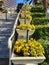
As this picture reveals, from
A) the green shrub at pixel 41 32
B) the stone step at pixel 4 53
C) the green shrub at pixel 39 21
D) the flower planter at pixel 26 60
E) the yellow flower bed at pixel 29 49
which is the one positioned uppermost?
the yellow flower bed at pixel 29 49

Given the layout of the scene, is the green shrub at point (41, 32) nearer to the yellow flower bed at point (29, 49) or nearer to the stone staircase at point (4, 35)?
the stone staircase at point (4, 35)

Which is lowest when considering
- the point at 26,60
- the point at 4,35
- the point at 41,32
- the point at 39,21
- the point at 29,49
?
the point at 39,21

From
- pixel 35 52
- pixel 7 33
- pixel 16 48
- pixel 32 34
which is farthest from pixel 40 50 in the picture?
pixel 7 33

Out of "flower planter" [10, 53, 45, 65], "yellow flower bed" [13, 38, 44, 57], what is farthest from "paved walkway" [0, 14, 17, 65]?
A: "flower planter" [10, 53, 45, 65]

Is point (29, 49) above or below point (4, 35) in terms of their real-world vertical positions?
above

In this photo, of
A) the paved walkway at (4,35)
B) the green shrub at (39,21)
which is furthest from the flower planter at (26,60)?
the green shrub at (39,21)

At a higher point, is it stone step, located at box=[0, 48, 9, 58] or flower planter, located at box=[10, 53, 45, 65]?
flower planter, located at box=[10, 53, 45, 65]

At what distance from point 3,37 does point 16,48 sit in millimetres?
5187

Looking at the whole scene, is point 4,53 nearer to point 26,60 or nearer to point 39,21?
point 26,60

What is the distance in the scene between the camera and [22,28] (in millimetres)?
13508

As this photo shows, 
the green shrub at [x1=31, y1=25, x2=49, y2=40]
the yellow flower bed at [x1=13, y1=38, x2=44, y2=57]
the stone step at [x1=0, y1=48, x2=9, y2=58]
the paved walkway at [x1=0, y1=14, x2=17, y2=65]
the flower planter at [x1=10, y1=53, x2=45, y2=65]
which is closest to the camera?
the flower planter at [x1=10, y1=53, x2=45, y2=65]

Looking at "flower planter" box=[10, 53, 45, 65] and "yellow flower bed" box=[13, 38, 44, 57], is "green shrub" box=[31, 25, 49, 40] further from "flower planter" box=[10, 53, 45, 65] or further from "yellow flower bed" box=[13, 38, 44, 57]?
"flower planter" box=[10, 53, 45, 65]

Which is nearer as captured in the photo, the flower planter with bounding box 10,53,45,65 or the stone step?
the flower planter with bounding box 10,53,45,65

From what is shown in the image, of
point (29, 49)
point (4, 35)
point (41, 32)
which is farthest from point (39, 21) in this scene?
point (29, 49)
